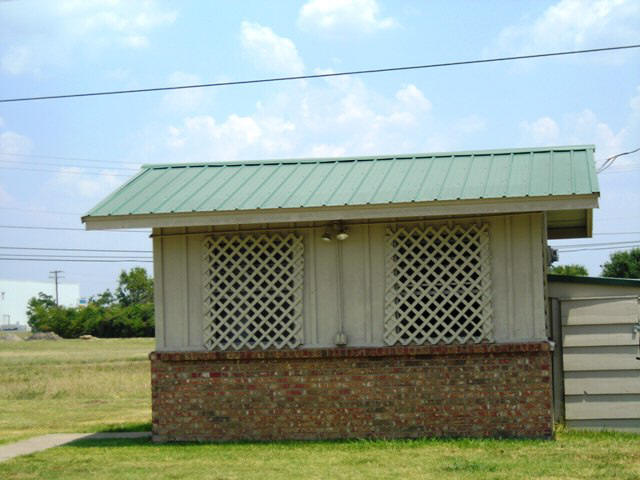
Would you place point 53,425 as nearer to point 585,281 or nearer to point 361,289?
point 361,289

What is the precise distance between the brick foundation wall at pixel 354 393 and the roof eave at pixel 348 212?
164cm

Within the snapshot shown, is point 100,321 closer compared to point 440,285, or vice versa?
point 440,285

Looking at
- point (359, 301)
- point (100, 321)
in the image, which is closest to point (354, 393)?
point (359, 301)

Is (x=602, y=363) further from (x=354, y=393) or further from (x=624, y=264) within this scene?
(x=624, y=264)

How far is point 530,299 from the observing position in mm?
12492

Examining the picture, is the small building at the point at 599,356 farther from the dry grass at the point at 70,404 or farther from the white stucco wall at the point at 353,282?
the dry grass at the point at 70,404

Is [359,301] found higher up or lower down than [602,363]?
higher up

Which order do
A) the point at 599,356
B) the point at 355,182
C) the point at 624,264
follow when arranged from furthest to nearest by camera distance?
1. the point at 624,264
2. the point at 355,182
3. the point at 599,356

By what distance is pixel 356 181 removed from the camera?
13523mm

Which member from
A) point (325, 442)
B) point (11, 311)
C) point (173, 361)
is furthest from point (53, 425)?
point (11, 311)

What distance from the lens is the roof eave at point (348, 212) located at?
12078 mm

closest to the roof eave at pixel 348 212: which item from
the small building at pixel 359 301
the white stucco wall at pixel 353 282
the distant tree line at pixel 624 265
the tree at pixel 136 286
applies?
the small building at pixel 359 301

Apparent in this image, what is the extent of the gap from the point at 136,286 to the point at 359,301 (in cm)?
10326

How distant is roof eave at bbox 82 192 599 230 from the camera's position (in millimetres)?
12078
